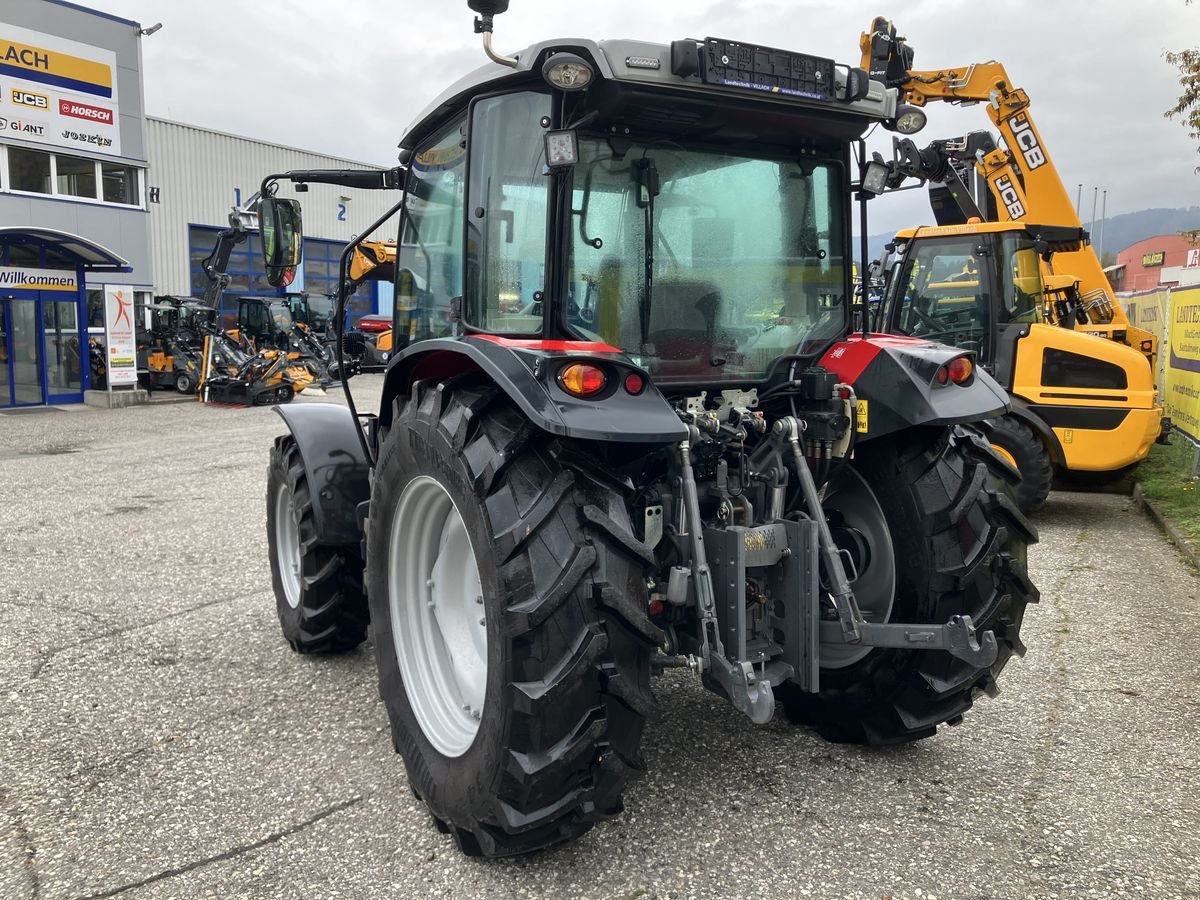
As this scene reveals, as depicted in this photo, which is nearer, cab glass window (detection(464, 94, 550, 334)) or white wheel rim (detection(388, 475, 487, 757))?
cab glass window (detection(464, 94, 550, 334))

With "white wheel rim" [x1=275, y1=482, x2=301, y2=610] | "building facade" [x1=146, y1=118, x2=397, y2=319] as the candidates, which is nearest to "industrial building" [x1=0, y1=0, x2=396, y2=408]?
"building facade" [x1=146, y1=118, x2=397, y2=319]

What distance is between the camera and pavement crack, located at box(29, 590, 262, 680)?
4.13m

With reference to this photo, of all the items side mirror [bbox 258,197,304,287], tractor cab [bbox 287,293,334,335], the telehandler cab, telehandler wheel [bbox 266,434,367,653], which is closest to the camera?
side mirror [bbox 258,197,304,287]

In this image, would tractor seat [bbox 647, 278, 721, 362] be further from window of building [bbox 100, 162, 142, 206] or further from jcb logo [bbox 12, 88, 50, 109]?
window of building [bbox 100, 162, 142, 206]

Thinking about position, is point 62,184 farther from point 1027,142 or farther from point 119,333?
point 1027,142

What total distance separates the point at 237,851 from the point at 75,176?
20645 mm

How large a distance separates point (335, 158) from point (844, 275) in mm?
31484

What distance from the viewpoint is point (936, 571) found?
2.99 metres

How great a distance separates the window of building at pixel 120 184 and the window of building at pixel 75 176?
0.82ft

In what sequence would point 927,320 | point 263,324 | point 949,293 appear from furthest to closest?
point 263,324, point 927,320, point 949,293

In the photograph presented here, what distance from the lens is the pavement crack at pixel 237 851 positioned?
2.48 metres

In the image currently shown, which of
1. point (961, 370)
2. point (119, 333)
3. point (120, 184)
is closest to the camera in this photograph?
point (961, 370)

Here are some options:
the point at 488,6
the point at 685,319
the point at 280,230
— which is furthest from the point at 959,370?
the point at 280,230

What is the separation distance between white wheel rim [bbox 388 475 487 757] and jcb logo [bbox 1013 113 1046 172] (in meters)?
8.01
